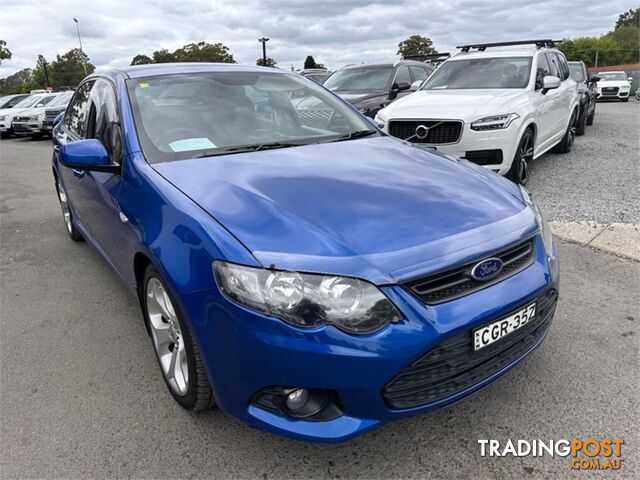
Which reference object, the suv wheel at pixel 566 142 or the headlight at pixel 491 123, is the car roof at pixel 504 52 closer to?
the suv wheel at pixel 566 142

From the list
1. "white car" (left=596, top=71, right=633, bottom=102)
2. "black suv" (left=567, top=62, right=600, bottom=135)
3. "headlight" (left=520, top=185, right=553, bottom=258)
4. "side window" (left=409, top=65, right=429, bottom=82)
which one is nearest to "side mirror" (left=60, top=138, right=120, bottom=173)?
"headlight" (left=520, top=185, right=553, bottom=258)

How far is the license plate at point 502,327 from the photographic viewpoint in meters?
1.87

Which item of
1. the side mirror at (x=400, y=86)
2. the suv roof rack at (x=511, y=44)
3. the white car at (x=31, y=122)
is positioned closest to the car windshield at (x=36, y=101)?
the white car at (x=31, y=122)

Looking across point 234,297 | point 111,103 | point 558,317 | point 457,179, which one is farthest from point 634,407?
point 111,103

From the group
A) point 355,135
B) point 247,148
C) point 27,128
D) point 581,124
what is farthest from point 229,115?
point 27,128

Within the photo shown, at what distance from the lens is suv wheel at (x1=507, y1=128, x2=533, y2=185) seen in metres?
5.92

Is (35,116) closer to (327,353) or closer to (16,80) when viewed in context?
(327,353)

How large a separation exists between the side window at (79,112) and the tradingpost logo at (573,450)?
3438mm

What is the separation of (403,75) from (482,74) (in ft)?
10.3

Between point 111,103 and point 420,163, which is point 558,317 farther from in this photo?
point 111,103

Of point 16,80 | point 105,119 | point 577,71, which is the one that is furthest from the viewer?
point 16,80

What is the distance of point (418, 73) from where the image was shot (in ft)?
34.8

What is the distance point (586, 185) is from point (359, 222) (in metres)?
5.45

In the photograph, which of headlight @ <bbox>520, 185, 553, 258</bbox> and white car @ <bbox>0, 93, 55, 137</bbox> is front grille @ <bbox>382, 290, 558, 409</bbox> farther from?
white car @ <bbox>0, 93, 55, 137</bbox>
